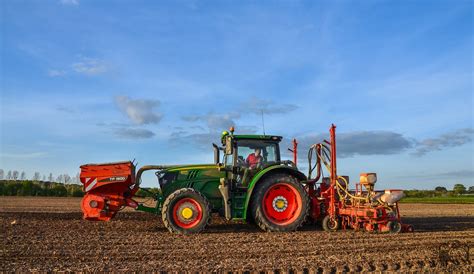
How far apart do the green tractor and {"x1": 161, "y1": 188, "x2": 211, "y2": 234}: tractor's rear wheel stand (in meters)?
0.02

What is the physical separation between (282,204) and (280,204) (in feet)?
0.15

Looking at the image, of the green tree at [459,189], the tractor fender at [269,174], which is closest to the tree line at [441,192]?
the green tree at [459,189]

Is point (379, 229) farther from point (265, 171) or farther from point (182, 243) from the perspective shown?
point (182, 243)

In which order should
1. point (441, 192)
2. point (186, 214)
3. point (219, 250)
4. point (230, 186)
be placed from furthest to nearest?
point (441, 192) < point (230, 186) < point (186, 214) < point (219, 250)

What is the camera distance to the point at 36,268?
5.98 meters

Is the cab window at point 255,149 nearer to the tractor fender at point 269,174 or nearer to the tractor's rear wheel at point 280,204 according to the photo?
the tractor fender at point 269,174

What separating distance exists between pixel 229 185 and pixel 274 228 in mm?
1381

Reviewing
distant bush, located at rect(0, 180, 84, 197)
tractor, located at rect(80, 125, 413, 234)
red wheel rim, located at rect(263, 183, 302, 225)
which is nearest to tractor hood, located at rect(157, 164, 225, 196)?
tractor, located at rect(80, 125, 413, 234)

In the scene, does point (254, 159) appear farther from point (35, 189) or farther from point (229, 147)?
point (35, 189)

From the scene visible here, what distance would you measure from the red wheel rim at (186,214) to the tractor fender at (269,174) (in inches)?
43.2

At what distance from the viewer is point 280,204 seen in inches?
397

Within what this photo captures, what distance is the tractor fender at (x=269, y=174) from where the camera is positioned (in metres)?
9.84

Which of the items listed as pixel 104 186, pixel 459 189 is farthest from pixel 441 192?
pixel 104 186

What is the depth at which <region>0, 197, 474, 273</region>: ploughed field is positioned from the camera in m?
6.33
